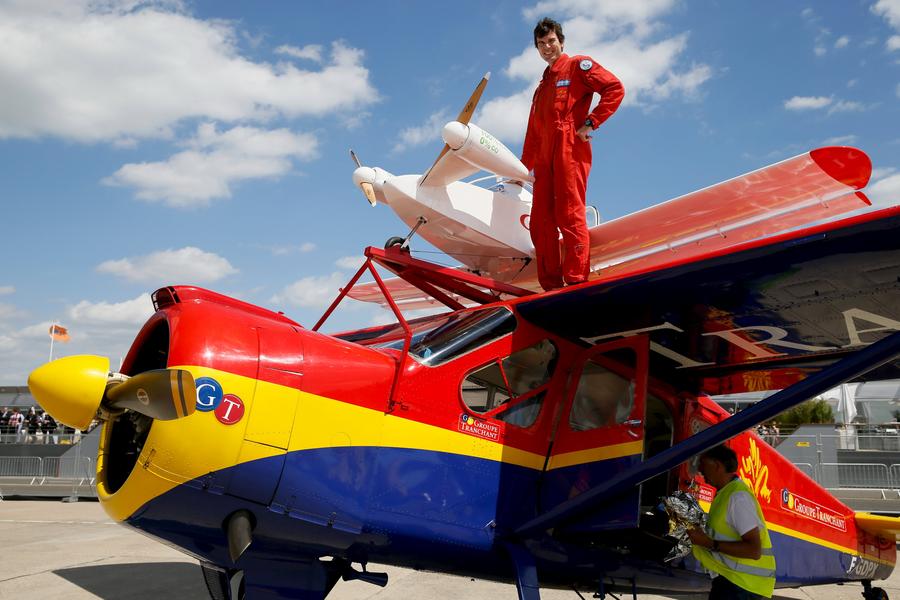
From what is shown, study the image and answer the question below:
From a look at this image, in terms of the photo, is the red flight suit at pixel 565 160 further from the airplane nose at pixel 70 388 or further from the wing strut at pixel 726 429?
the airplane nose at pixel 70 388

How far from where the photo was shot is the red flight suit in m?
5.54

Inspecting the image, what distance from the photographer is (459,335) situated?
15.6 feet

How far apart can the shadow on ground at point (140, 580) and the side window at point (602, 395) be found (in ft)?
14.2

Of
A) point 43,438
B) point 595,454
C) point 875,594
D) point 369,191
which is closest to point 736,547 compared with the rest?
point 595,454

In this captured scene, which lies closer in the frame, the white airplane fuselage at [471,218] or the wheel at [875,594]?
the white airplane fuselage at [471,218]

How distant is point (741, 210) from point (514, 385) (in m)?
2.59

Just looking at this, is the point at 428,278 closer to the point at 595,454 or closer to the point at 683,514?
the point at 595,454

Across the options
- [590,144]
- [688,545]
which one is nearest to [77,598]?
[688,545]

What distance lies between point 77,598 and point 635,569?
5077 millimetres

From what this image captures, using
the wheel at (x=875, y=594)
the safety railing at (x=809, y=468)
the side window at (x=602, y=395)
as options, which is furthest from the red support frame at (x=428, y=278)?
the safety railing at (x=809, y=468)

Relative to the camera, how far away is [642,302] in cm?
477

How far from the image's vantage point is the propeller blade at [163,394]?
331 cm

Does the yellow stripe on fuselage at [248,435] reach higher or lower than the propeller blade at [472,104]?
lower

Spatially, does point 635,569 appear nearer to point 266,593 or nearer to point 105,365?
point 266,593
